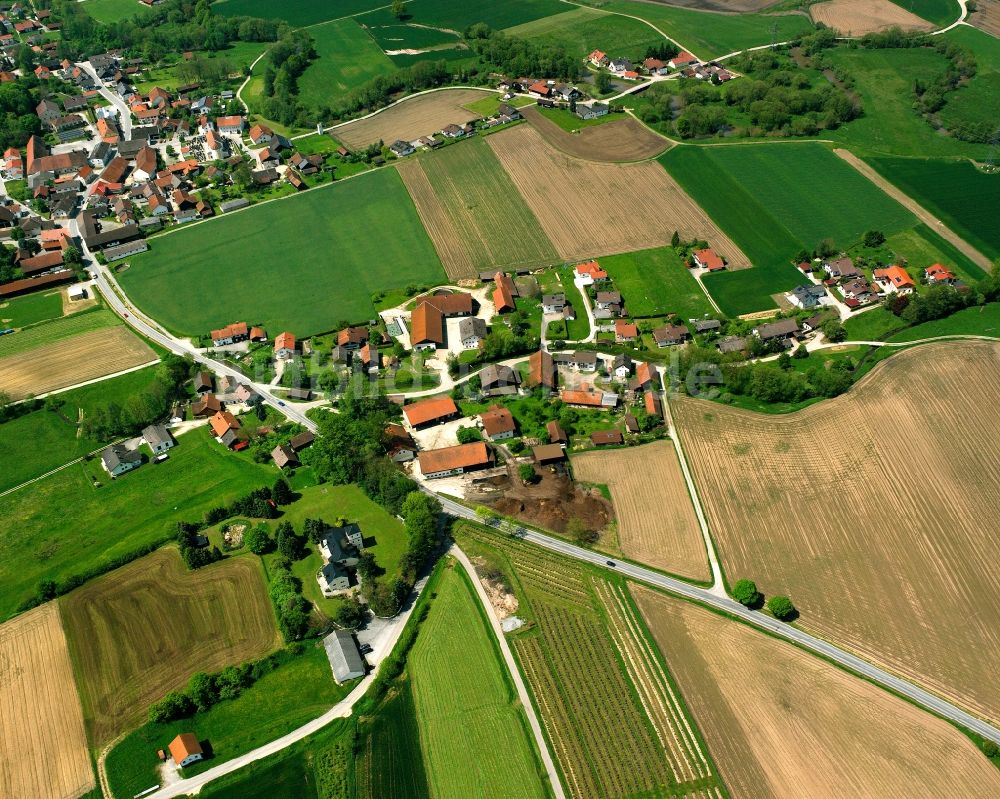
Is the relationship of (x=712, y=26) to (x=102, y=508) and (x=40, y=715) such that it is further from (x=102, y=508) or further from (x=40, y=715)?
(x=40, y=715)

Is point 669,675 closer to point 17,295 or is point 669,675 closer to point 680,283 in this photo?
point 680,283

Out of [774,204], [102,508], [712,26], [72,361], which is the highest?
[712,26]

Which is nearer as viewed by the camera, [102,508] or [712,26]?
[102,508]

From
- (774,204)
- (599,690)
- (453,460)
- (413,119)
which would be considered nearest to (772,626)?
(599,690)

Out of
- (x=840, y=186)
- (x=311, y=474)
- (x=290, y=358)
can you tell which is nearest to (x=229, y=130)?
(x=290, y=358)

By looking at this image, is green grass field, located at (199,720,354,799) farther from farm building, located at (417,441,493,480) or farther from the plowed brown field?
the plowed brown field

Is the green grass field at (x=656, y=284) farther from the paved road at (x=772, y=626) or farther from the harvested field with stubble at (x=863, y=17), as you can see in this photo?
the harvested field with stubble at (x=863, y=17)

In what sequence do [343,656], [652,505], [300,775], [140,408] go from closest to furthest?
[300,775] < [343,656] < [652,505] < [140,408]
